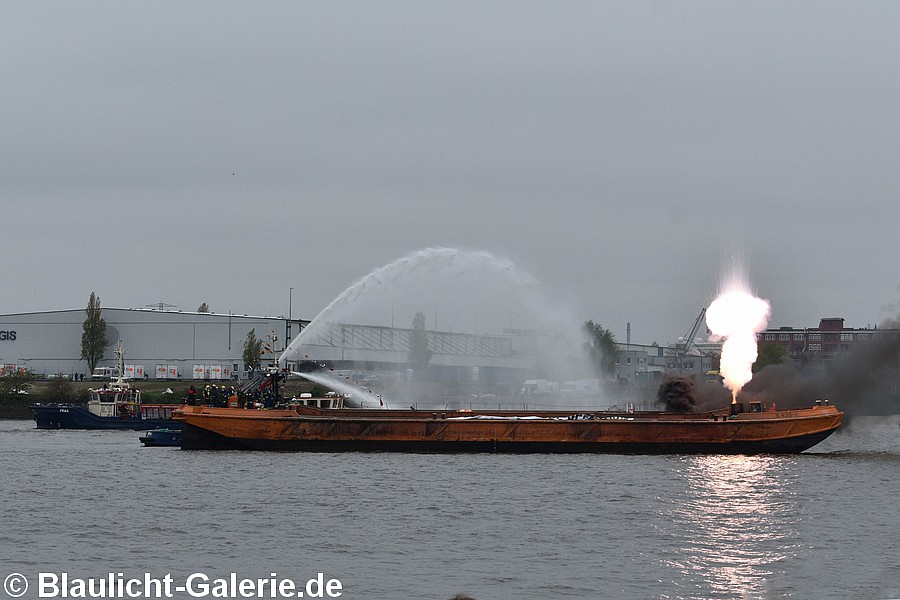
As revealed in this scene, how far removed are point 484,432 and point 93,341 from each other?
320ft

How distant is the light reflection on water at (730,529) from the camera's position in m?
28.9

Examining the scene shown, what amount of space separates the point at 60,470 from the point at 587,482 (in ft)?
83.5

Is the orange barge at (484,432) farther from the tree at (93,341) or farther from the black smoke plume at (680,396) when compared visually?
the tree at (93,341)

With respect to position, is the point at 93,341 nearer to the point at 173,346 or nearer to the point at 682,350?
the point at 173,346

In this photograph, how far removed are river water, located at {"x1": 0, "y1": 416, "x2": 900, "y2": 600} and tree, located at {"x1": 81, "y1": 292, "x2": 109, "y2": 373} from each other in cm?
8908

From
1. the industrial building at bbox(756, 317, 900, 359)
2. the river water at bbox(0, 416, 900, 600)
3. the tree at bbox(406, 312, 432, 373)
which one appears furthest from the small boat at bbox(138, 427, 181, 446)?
the industrial building at bbox(756, 317, 900, 359)

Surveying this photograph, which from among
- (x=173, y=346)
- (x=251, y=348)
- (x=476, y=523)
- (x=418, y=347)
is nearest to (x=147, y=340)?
(x=173, y=346)

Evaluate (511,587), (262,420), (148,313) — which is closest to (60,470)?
(262,420)

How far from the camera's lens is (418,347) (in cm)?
11981

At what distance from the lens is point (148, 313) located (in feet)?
485

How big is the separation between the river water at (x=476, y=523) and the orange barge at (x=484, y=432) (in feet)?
3.14

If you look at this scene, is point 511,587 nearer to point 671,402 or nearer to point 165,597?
point 165,597

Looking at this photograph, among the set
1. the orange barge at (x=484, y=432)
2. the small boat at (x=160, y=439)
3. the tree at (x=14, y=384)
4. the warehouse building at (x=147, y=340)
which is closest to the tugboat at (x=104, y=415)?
the small boat at (x=160, y=439)

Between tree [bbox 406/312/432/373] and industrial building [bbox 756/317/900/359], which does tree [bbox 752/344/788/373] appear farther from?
tree [bbox 406/312/432/373]
